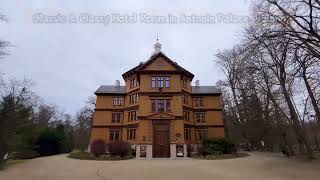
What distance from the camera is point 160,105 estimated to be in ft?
109

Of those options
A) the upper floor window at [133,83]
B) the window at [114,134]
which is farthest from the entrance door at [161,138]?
the window at [114,134]

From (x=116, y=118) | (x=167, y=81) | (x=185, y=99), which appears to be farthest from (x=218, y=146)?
(x=116, y=118)

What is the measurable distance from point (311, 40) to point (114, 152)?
20717mm

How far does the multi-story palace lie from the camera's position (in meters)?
31.9

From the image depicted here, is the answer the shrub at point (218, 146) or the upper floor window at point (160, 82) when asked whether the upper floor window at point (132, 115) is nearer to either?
the upper floor window at point (160, 82)

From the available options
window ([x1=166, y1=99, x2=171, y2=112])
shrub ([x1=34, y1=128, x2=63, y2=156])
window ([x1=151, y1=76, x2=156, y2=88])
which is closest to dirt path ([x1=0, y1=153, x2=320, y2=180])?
window ([x1=166, y1=99, x2=171, y2=112])

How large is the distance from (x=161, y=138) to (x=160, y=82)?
258 inches

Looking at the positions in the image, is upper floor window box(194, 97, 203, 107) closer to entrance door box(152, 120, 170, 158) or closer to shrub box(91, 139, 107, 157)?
entrance door box(152, 120, 170, 158)

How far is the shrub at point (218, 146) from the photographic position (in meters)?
30.0

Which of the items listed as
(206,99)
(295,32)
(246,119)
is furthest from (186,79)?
(295,32)

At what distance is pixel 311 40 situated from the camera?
13.9 m

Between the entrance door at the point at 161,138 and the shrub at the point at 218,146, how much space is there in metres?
4.11

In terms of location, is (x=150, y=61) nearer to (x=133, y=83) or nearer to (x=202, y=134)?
(x=133, y=83)

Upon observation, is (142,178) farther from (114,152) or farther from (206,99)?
(206,99)
